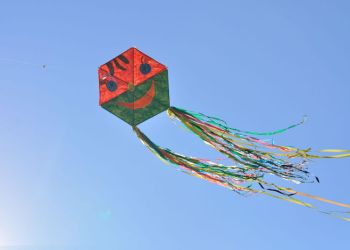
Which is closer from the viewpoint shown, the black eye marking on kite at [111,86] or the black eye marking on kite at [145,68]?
the black eye marking on kite at [145,68]

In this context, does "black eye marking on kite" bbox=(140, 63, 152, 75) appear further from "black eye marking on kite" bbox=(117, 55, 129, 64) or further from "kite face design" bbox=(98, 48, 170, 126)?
"black eye marking on kite" bbox=(117, 55, 129, 64)

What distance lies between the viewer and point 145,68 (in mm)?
10297

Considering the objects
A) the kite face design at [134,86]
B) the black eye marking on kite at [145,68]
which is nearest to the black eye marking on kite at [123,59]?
the kite face design at [134,86]

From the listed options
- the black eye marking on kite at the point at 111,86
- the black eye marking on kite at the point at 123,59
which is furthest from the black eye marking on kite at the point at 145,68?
the black eye marking on kite at the point at 111,86

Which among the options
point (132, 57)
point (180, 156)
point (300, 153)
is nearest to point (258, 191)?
point (300, 153)

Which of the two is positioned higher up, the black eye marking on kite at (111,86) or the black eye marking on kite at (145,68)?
the black eye marking on kite at (145,68)

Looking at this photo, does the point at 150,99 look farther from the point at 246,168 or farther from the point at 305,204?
the point at 305,204

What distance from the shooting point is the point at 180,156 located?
9750 millimetres

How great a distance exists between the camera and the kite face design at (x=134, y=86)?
1027 centimetres

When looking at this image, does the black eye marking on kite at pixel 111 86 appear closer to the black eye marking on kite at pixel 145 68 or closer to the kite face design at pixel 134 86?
the kite face design at pixel 134 86

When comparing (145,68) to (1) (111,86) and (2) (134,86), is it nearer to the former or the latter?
(2) (134,86)

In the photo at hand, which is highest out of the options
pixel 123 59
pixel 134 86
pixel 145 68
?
pixel 123 59

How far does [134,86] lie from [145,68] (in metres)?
0.52

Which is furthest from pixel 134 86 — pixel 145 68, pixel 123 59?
pixel 123 59
